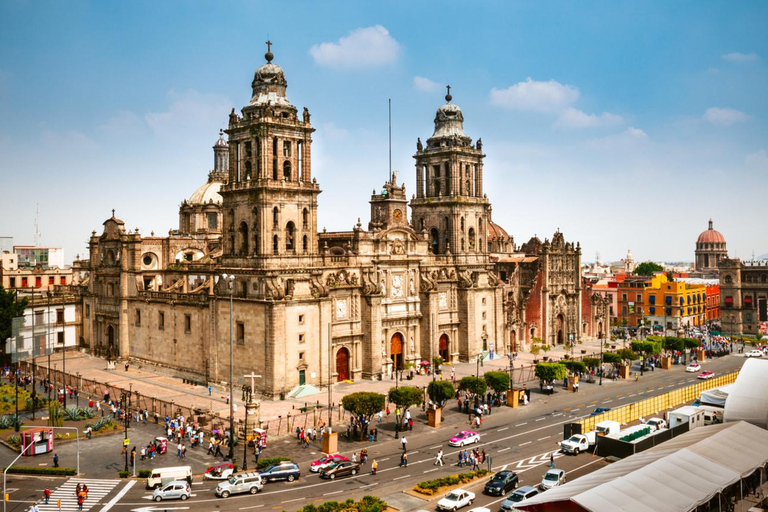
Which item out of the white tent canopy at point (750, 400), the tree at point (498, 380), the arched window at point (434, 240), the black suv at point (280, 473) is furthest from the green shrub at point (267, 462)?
the arched window at point (434, 240)

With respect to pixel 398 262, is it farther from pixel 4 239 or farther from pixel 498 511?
pixel 4 239

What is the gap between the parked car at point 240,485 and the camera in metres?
39.8

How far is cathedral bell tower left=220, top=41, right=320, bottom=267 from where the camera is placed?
216ft

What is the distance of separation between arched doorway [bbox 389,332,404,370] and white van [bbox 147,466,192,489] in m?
37.6

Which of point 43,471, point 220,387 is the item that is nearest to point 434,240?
point 220,387

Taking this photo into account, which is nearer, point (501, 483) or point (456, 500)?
point (456, 500)

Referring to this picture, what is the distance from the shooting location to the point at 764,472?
41.1 m

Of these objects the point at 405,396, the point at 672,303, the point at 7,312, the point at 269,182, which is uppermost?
the point at 269,182

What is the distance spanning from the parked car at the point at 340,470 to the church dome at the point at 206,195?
6615 cm

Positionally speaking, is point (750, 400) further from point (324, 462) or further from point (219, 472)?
point (219, 472)

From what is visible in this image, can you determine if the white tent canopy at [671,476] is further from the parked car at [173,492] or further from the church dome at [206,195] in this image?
the church dome at [206,195]

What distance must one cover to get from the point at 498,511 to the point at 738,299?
106366 millimetres

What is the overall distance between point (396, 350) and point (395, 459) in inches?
1218

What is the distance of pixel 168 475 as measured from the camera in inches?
1609
